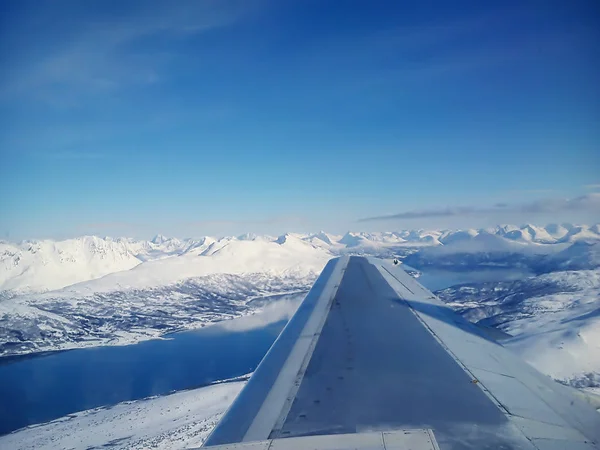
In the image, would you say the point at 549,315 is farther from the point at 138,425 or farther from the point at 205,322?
the point at 205,322

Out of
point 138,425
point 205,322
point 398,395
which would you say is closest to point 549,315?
point 138,425

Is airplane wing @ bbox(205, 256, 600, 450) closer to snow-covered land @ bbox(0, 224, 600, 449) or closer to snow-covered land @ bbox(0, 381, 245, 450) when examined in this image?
snow-covered land @ bbox(0, 224, 600, 449)

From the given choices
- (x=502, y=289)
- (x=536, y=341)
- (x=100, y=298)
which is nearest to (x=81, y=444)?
(x=536, y=341)

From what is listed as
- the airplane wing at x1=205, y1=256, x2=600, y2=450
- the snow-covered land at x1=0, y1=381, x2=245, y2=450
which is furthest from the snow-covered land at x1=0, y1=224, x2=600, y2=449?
the airplane wing at x1=205, y1=256, x2=600, y2=450

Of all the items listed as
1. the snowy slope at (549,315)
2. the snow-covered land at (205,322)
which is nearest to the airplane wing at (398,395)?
the snowy slope at (549,315)

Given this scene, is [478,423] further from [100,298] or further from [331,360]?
[100,298]
